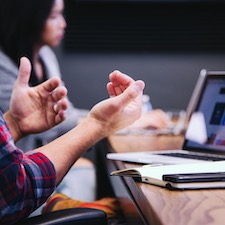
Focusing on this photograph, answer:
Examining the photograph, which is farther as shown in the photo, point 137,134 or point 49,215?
point 137,134

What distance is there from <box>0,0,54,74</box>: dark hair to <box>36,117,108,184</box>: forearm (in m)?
1.36

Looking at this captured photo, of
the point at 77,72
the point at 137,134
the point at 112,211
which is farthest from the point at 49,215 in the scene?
the point at 77,72

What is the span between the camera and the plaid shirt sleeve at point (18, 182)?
1088 millimetres

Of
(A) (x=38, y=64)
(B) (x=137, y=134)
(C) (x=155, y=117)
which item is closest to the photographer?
(B) (x=137, y=134)

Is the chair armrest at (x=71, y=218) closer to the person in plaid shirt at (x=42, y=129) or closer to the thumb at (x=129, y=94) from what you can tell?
the person in plaid shirt at (x=42, y=129)

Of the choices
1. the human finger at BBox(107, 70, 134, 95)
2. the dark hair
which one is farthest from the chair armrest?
the dark hair

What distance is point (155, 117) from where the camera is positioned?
8.49 ft

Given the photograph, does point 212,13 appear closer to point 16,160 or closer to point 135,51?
point 135,51

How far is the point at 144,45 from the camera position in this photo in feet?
15.0

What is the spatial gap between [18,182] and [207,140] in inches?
31.9

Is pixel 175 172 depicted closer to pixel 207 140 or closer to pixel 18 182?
pixel 18 182

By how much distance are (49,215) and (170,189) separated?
0.90 feet

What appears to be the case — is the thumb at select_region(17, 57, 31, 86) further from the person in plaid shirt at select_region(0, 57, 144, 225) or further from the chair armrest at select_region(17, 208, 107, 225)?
the chair armrest at select_region(17, 208, 107, 225)

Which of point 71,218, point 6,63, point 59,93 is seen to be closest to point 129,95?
point 71,218
